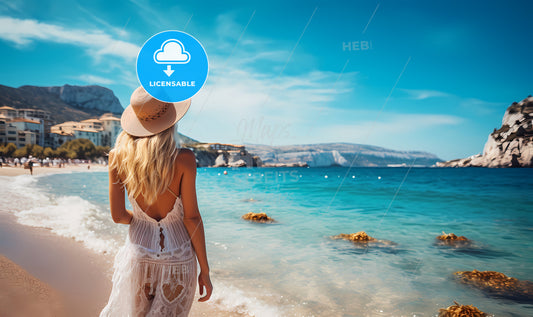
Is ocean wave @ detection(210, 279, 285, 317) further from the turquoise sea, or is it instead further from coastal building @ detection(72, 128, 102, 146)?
coastal building @ detection(72, 128, 102, 146)

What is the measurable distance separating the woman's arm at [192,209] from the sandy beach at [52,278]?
9.33 ft

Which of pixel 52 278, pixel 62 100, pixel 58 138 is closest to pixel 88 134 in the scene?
pixel 58 138

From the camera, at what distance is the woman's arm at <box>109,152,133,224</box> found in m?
1.78

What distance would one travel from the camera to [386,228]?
12398 mm

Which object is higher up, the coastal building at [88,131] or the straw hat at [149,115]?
the coastal building at [88,131]

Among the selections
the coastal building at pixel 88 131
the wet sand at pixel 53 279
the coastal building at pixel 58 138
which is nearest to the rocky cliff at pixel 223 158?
the coastal building at pixel 88 131

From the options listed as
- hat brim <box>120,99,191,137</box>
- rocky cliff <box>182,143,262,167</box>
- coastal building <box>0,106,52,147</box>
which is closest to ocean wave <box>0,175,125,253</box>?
hat brim <box>120,99,191,137</box>

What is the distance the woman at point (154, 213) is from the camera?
1.67 m

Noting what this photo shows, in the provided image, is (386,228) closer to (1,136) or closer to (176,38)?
(176,38)

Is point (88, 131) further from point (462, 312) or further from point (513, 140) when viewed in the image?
point (513, 140)

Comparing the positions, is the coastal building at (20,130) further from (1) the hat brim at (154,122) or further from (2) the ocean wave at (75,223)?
(1) the hat brim at (154,122)

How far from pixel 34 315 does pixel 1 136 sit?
97376mm

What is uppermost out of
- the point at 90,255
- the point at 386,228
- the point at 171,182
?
the point at 171,182

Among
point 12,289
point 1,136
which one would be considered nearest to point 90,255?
point 12,289
